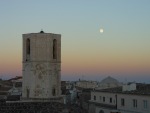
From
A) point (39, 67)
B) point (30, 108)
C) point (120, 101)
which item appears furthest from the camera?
point (39, 67)

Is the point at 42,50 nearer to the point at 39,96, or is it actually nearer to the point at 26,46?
the point at 26,46

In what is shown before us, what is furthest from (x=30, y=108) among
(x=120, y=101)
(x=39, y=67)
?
(x=120, y=101)

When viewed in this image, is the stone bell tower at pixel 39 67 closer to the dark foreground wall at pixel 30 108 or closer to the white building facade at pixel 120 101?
the white building facade at pixel 120 101

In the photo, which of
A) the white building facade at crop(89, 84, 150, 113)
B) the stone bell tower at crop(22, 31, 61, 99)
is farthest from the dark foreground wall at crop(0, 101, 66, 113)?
the stone bell tower at crop(22, 31, 61, 99)

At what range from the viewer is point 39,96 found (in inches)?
1845

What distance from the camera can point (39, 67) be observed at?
47.1 m

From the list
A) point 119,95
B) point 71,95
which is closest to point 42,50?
point 119,95

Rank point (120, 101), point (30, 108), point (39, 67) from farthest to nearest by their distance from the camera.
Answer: point (39, 67) < point (120, 101) < point (30, 108)

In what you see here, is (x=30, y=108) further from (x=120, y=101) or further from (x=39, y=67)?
(x=120, y=101)

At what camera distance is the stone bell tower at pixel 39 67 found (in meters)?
47.0

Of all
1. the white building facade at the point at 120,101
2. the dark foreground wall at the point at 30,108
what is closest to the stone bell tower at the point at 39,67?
the white building facade at the point at 120,101

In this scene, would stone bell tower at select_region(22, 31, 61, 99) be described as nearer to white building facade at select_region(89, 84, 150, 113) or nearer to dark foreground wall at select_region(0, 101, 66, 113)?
white building facade at select_region(89, 84, 150, 113)

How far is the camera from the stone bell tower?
47.0 meters

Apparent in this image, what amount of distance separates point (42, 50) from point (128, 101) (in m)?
12.5
